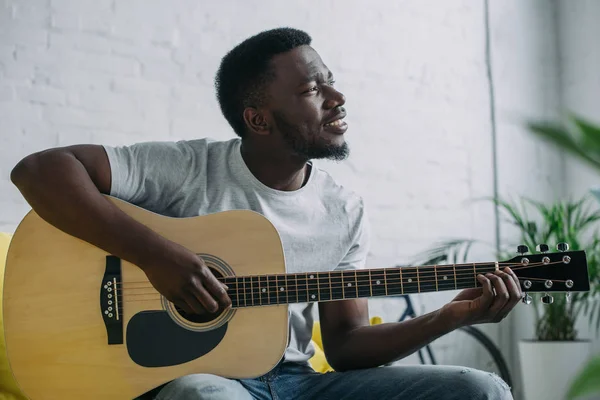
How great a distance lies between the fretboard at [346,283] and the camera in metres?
1.40

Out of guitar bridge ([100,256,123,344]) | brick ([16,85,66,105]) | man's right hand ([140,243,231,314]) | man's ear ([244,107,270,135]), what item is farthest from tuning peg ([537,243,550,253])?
brick ([16,85,66,105])

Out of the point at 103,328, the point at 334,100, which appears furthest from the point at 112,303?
the point at 334,100

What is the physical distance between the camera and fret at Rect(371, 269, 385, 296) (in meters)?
1.43

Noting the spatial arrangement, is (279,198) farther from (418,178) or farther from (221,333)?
(418,178)

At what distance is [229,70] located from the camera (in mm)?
1834

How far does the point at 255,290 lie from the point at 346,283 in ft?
0.60

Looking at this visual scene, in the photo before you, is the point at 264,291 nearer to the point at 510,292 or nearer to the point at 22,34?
the point at 510,292

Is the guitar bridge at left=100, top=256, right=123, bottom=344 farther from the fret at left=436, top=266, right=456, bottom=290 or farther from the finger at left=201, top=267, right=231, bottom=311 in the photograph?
the fret at left=436, top=266, right=456, bottom=290

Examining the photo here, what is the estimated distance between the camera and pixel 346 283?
1.43 meters

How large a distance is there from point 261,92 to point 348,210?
1.19 ft

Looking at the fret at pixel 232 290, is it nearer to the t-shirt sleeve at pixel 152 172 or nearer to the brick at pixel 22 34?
the t-shirt sleeve at pixel 152 172

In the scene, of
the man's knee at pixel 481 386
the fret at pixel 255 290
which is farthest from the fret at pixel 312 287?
the man's knee at pixel 481 386

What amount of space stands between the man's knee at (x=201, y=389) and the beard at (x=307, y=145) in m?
0.61

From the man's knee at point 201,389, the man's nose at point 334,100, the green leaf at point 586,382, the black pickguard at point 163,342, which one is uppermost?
the man's nose at point 334,100
